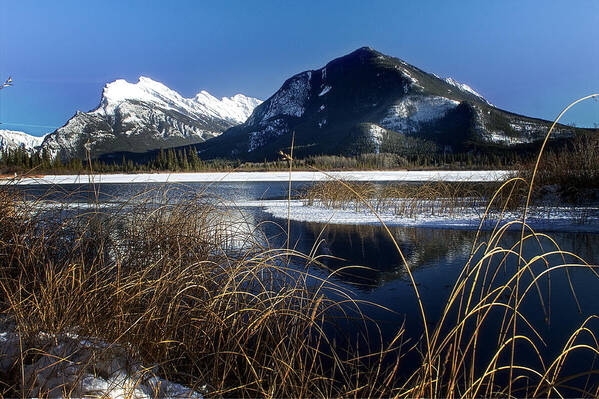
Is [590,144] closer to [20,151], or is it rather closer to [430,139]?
[20,151]

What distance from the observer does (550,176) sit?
36.9 ft

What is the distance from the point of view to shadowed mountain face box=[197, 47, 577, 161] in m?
94.7

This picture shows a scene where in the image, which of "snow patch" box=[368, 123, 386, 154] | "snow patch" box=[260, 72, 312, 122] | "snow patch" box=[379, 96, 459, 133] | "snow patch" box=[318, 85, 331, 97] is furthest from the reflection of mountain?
"snow patch" box=[318, 85, 331, 97]

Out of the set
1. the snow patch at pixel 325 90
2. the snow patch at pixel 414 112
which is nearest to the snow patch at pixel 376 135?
the snow patch at pixel 414 112

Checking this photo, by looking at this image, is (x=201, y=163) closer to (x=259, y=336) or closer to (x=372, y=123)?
(x=372, y=123)

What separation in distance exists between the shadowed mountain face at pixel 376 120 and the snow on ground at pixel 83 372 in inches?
3666

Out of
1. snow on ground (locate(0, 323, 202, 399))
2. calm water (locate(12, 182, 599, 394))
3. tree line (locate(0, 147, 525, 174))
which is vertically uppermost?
tree line (locate(0, 147, 525, 174))

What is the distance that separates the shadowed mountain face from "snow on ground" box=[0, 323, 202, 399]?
9311cm

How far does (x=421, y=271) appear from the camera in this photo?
5.31 m

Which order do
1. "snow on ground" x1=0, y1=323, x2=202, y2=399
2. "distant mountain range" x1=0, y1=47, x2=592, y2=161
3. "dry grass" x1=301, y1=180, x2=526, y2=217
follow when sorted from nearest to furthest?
1. "snow on ground" x1=0, y1=323, x2=202, y2=399
2. "dry grass" x1=301, y1=180, x2=526, y2=217
3. "distant mountain range" x1=0, y1=47, x2=592, y2=161

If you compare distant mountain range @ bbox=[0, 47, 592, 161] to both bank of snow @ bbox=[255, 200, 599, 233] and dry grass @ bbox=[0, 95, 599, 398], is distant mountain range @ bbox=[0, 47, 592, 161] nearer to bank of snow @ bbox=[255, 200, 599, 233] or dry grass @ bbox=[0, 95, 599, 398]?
bank of snow @ bbox=[255, 200, 599, 233]

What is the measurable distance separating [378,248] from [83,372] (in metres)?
5.75

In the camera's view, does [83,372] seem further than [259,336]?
No

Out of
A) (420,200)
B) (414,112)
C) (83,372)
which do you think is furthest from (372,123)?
(83,372)
